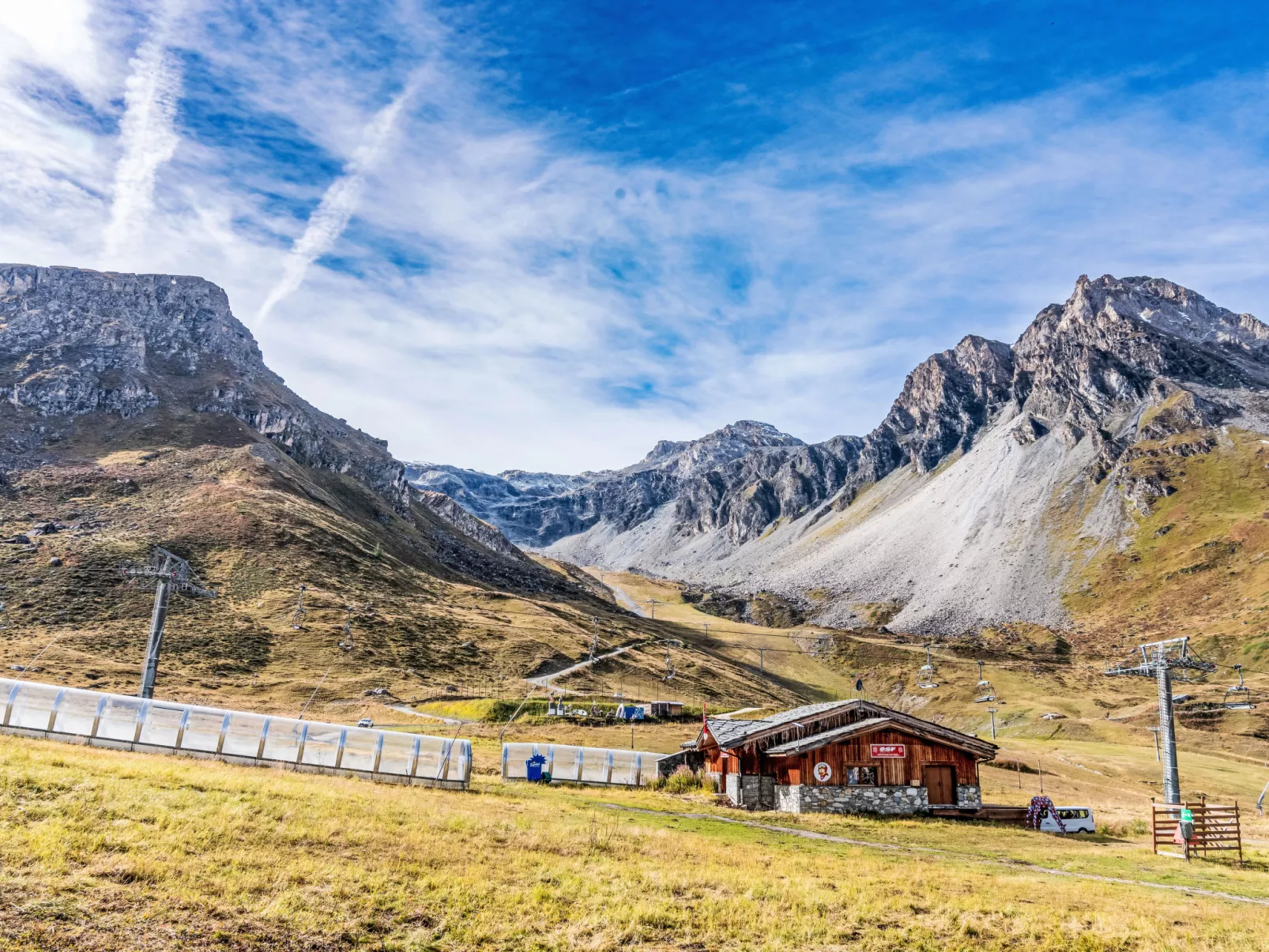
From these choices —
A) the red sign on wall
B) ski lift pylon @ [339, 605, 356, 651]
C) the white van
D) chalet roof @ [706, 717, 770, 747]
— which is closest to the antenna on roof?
ski lift pylon @ [339, 605, 356, 651]

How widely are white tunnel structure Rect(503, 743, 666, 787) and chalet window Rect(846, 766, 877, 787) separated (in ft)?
41.7

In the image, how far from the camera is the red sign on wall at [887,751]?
42.7 meters

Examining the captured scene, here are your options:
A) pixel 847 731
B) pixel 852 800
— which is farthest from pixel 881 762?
pixel 852 800

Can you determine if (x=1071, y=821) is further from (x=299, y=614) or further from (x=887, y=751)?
(x=299, y=614)

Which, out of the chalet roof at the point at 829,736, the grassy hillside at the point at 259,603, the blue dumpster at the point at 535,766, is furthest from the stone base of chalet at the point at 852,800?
the grassy hillside at the point at 259,603

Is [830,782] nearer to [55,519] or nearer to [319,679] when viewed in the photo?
[319,679]

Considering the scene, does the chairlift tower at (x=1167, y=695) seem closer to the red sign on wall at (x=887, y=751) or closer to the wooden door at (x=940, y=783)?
the wooden door at (x=940, y=783)

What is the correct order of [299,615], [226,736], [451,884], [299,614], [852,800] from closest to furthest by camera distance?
1. [451,884]
2. [226,736]
3. [852,800]
4. [299,615]
5. [299,614]

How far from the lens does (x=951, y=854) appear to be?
98.0 feet

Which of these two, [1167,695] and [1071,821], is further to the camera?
[1167,695]

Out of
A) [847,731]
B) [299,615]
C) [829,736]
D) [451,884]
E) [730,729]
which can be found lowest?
[451,884]

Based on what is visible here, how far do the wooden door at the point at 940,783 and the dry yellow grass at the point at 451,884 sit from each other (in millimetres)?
15666

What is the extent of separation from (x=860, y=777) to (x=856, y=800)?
1294mm

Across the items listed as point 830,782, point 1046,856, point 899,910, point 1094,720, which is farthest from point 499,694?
point 1094,720
